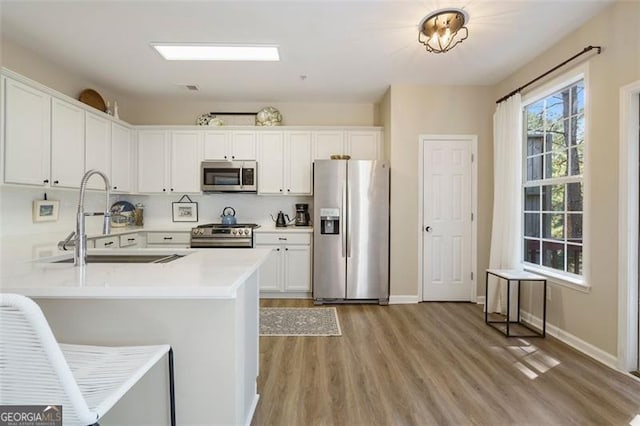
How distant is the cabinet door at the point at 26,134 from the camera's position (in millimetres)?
2406

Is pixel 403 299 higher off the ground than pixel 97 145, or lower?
lower

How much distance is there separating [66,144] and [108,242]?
1.12 meters

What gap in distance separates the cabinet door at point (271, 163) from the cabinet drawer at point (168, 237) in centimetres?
116

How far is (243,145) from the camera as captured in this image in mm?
4164

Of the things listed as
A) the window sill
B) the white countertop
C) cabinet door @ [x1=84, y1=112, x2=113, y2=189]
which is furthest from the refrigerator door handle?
cabinet door @ [x1=84, y1=112, x2=113, y2=189]

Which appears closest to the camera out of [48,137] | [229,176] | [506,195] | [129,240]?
[48,137]

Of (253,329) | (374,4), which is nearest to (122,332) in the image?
(253,329)

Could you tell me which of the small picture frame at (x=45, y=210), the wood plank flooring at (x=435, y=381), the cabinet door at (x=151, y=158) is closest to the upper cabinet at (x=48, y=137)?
the small picture frame at (x=45, y=210)

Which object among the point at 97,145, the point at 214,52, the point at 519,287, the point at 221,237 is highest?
the point at 214,52

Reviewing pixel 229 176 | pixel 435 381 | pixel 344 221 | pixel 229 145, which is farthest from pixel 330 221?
pixel 435 381

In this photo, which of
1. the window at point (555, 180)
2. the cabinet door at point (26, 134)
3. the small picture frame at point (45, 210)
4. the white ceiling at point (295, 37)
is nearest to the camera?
the white ceiling at point (295, 37)

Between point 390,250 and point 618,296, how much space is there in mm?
2069

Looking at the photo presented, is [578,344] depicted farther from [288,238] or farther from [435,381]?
[288,238]

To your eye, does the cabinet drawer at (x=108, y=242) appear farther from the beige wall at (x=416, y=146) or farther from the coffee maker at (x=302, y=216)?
the beige wall at (x=416, y=146)
